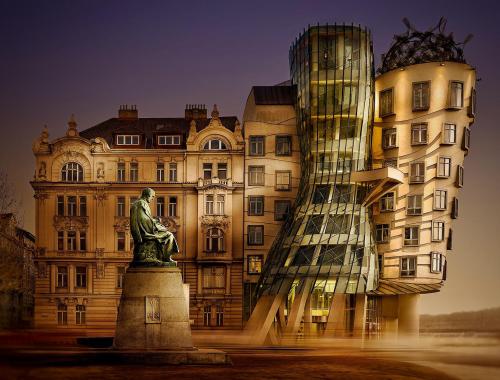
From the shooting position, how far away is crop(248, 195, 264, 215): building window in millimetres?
67938

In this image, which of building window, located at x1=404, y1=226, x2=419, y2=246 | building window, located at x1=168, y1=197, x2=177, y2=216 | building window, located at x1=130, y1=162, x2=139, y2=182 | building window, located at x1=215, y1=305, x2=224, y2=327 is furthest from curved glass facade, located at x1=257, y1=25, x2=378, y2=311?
building window, located at x1=130, y1=162, x2=139, y2=182

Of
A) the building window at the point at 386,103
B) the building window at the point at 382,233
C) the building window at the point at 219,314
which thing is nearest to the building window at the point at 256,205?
the building window at the point at 219,314

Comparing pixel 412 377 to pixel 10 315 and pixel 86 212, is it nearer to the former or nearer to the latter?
pixel 86 212

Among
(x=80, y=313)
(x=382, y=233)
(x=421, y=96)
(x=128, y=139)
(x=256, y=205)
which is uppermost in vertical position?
(x=421, y=96)

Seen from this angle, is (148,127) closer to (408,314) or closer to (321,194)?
(321,194)

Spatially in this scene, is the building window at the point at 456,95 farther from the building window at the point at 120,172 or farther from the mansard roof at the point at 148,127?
the building window at the point at 120,172

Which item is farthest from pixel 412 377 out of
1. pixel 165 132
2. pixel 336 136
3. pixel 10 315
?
pixel 10 315

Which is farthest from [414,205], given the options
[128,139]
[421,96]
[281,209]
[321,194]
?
[128,139]

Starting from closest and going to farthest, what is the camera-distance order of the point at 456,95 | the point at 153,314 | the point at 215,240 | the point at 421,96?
1. the point at 153,314
2. the point at 456,95
3. the point at 421,96
4. the point at 215,240

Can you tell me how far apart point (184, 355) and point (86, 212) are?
139ft

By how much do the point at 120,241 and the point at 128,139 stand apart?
8.18 meters

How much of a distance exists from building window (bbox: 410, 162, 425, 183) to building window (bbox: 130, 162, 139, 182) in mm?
21061

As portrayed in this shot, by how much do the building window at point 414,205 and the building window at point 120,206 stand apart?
2180cm

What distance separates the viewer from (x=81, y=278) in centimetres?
6831
